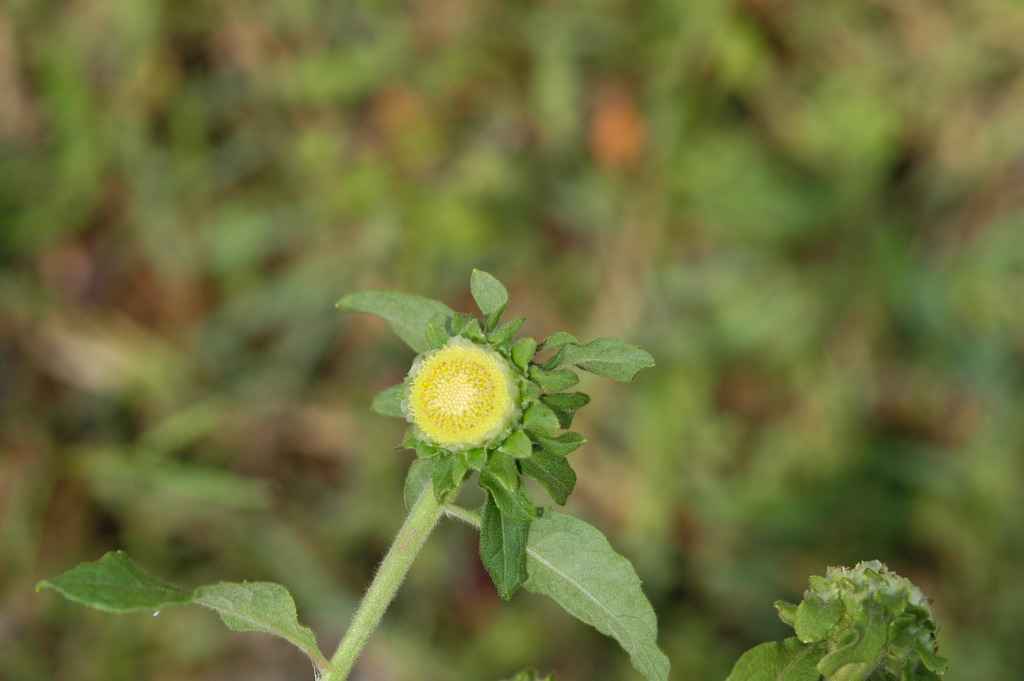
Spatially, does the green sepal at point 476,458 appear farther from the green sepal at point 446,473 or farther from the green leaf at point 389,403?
the green leaf at point 389,403

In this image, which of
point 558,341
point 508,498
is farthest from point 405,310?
point 508,498

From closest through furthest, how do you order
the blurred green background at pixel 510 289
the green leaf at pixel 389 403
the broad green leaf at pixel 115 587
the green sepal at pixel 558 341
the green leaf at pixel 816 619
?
the broad green leaf at pixel 115 587
the green leaf at pixel 816 619
the green sepal at pixel 558 341
the green leaf at pixel 389 403
the blurred green background at pixel 510 289

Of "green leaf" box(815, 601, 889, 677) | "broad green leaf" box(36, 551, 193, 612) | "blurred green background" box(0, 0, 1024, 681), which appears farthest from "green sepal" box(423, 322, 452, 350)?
"blurred green background" box(0, 0, 1024, 681)

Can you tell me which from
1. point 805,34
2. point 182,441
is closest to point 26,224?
point 182,441

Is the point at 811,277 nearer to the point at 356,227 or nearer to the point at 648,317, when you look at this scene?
the point at 648,317

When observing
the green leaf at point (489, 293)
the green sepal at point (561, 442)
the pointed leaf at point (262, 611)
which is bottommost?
the pointed leaf at point (262, 611)

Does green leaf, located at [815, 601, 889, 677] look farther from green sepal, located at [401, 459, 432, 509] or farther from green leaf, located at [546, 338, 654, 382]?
green sepal, located at [401, 459, 432, 509]

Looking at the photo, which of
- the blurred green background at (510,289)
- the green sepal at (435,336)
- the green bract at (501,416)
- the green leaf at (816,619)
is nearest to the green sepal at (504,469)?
the green bract at (501,416)
